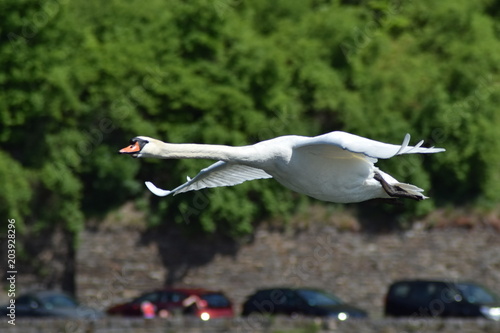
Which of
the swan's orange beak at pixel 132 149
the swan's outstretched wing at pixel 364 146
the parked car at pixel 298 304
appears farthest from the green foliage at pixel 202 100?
the swan's outstretched wing at pixel 364 146

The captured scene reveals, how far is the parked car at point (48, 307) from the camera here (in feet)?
93.9

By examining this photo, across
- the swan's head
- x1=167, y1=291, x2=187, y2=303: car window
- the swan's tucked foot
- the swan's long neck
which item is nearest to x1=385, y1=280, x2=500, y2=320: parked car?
x1=167, y1=291, x2=187, y2=303: car window

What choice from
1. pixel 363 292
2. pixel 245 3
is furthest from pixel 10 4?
pixel 363 292

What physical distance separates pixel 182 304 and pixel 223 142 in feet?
17.5

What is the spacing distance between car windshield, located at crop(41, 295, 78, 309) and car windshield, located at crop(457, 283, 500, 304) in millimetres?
9506

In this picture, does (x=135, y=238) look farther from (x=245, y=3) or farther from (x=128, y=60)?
(x=245, y=3)

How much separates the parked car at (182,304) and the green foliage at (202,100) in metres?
3.47

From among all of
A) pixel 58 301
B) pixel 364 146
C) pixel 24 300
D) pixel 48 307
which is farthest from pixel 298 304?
pixel 364 146

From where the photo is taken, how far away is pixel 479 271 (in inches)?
1363

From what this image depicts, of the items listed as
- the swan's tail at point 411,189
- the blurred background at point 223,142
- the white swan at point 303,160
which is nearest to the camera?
the white swan at point 303,160

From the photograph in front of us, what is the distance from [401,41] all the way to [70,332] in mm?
18047

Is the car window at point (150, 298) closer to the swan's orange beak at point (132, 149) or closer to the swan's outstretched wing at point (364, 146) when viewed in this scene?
the swan's orange beak at point (132, 149)

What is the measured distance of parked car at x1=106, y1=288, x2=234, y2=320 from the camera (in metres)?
29.0

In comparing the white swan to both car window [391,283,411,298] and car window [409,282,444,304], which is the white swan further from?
car window [391,283,411,298]
